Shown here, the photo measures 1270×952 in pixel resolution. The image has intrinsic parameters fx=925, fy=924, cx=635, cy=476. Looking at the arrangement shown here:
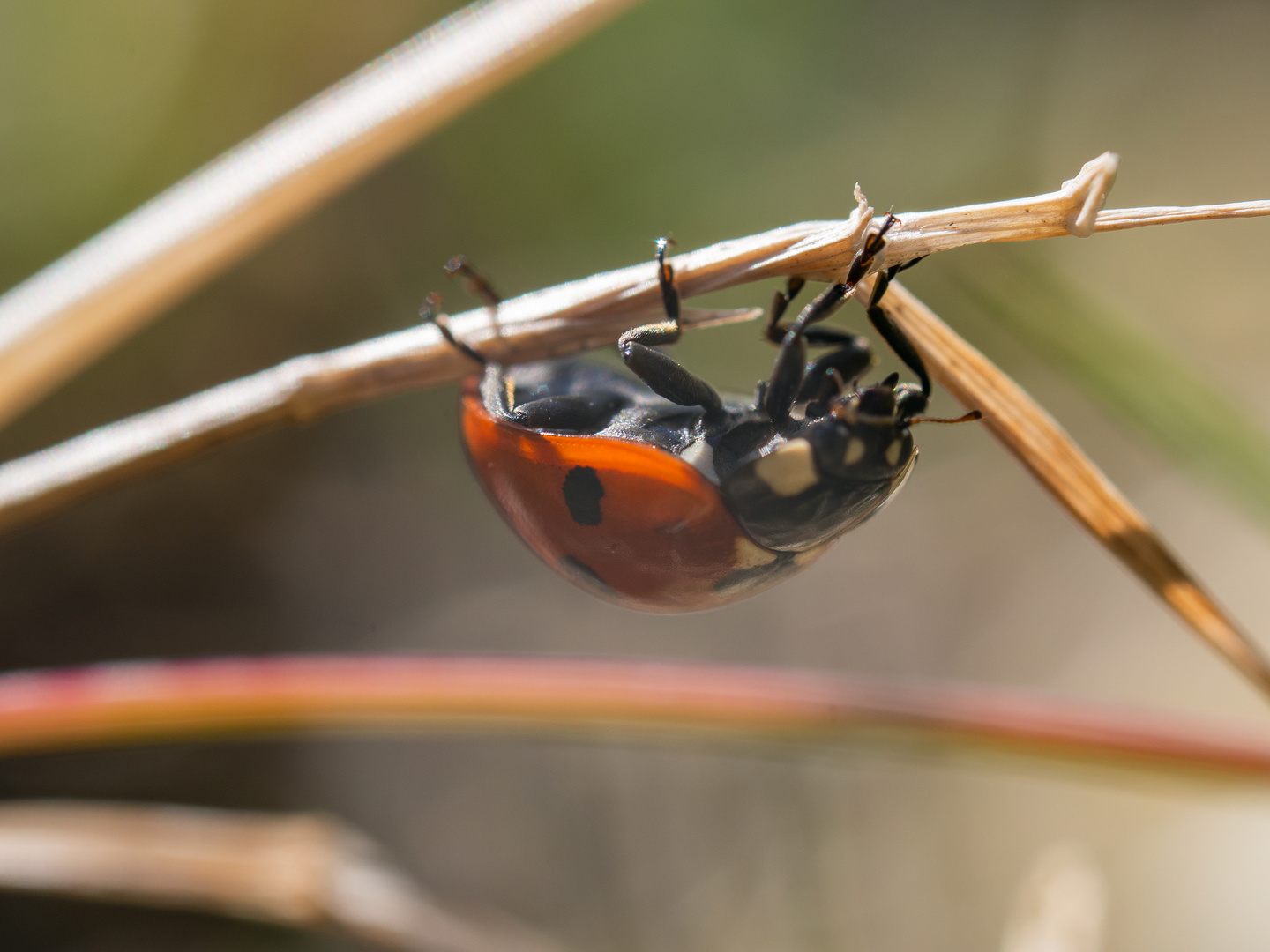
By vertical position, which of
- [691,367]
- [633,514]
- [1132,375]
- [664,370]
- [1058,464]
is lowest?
[1058,464]

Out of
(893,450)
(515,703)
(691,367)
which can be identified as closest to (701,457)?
(893,450)

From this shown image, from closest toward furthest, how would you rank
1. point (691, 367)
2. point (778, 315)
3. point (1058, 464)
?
1. point (1058, 464)
2. point (778, 315)
3. point (691, 367)

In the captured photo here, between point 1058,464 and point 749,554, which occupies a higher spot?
point 749,554

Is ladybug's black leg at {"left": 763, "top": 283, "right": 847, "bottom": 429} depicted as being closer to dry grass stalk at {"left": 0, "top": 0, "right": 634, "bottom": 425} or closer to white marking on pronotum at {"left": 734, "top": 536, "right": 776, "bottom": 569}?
white marking on pronotum at {"left": 734, "top": 536, "right": 776, "bottom": 569}

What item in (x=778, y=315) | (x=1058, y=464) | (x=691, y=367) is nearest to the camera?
A: (x=1058, y=464)

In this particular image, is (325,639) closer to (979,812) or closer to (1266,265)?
(979,812)

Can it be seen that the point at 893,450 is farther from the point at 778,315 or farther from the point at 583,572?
the point at 583,572

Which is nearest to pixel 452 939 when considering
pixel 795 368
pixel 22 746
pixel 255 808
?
pixel 22 746
